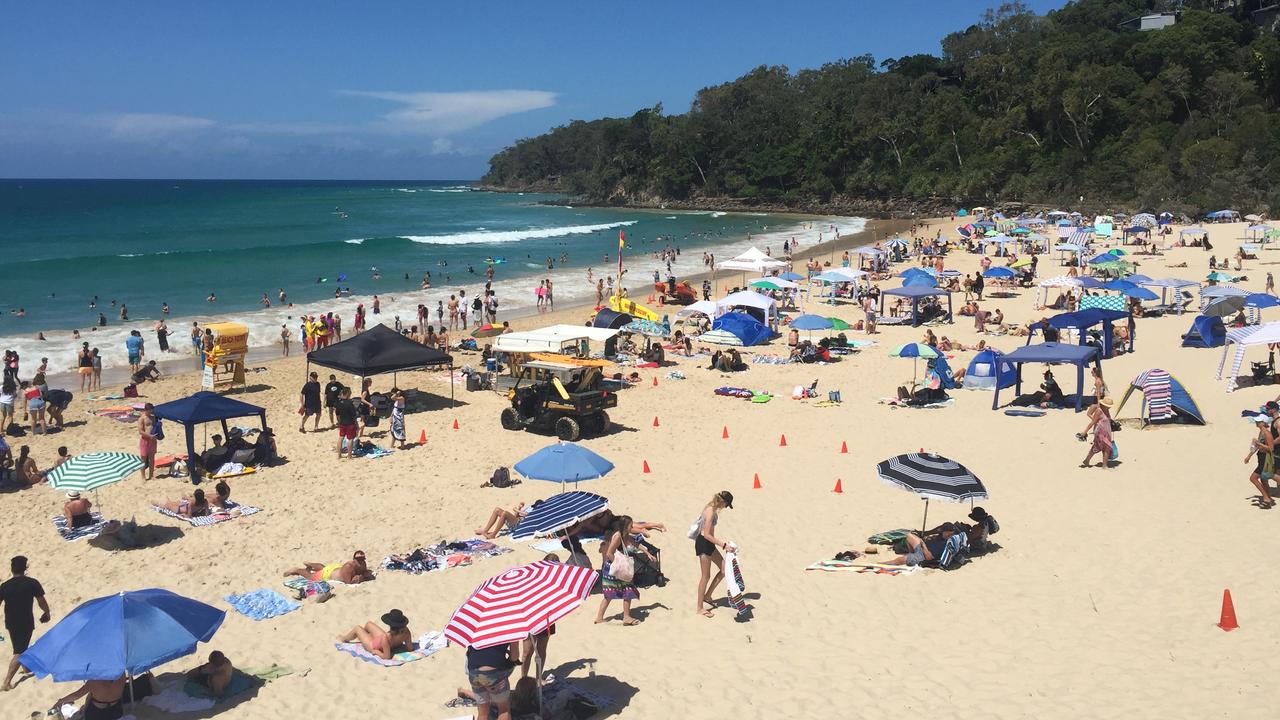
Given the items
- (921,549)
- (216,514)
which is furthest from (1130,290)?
(216,514)

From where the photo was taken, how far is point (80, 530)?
11734 mm

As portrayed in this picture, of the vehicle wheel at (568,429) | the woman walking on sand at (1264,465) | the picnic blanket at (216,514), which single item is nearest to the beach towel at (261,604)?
the picnic blanket at (216,514)

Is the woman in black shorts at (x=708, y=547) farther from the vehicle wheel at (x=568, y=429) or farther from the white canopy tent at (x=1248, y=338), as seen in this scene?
the white canopy tent at (x=1248, y=338)

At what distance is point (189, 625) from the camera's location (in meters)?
7.26

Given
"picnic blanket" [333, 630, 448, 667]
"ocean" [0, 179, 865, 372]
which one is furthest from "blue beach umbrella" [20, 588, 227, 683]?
"ocean" [0, 179, 865, 372]

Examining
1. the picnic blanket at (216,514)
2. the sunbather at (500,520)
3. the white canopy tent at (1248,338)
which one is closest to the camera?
the sunbather at (500,520)

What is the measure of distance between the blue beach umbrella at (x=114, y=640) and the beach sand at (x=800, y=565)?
69cm

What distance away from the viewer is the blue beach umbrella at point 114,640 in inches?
265

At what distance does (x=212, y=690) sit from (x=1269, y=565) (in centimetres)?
Answer: 965

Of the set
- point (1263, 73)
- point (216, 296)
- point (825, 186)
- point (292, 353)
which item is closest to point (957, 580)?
point (292, 353)

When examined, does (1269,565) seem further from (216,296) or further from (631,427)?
(216,296)

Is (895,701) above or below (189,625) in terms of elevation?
below

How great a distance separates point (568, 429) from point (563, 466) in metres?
5.07

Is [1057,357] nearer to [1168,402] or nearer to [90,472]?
[1168,402]
